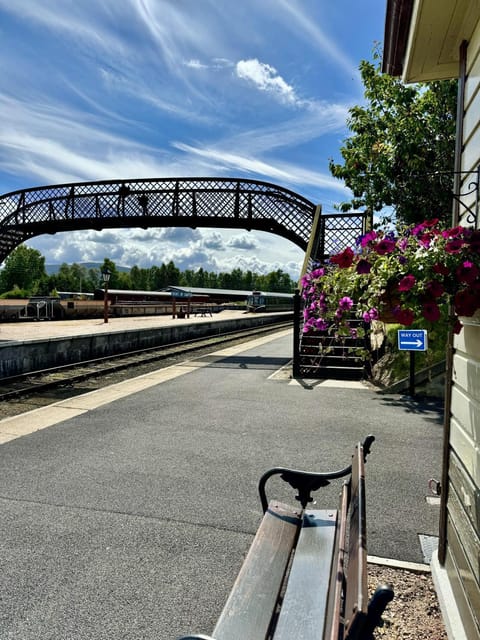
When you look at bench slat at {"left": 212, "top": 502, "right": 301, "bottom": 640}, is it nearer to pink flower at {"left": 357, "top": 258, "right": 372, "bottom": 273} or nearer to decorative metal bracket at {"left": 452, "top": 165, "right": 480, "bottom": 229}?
pink flower at {"left": 357, "top": 258, "right": 372, "bottom": 273}

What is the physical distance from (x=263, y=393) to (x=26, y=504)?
5588mm

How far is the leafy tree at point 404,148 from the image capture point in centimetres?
871

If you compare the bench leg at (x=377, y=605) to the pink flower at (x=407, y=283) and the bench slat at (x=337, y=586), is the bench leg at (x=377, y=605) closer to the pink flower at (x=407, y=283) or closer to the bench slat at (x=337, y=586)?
the bench slat at (x=337, y=586)

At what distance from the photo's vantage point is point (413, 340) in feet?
26.1

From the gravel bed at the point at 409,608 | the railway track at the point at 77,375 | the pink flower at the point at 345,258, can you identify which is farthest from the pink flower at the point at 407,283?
the railway track at the point at 77,375

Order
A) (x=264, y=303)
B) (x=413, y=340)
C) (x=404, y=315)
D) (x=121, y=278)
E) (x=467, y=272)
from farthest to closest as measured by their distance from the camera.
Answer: (x=121, y=278) → (x=264, y=303) → (x=413, y=340) → (x=404, y=315) → (x=467, y=272)

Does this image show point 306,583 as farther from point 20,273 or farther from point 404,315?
point 20,273

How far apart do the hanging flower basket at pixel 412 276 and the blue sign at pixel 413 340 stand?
19.0 feet

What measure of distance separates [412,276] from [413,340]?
6.49 m

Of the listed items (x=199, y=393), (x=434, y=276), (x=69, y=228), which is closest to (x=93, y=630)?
(x=434, y=276)

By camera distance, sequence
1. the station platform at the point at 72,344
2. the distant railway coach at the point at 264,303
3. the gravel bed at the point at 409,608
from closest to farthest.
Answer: the gravel bed at the point at 409,608
the station platform at the point at 72,344
the distant railway coach at the point at 264,303

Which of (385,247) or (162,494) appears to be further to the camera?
(162,494)

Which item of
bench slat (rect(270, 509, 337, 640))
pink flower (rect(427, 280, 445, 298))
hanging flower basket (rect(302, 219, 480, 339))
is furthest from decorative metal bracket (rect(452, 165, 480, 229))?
bench slat (rect(270, 509, 337, 640))

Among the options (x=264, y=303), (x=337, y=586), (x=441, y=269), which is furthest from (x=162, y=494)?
(x=264, y=303)
